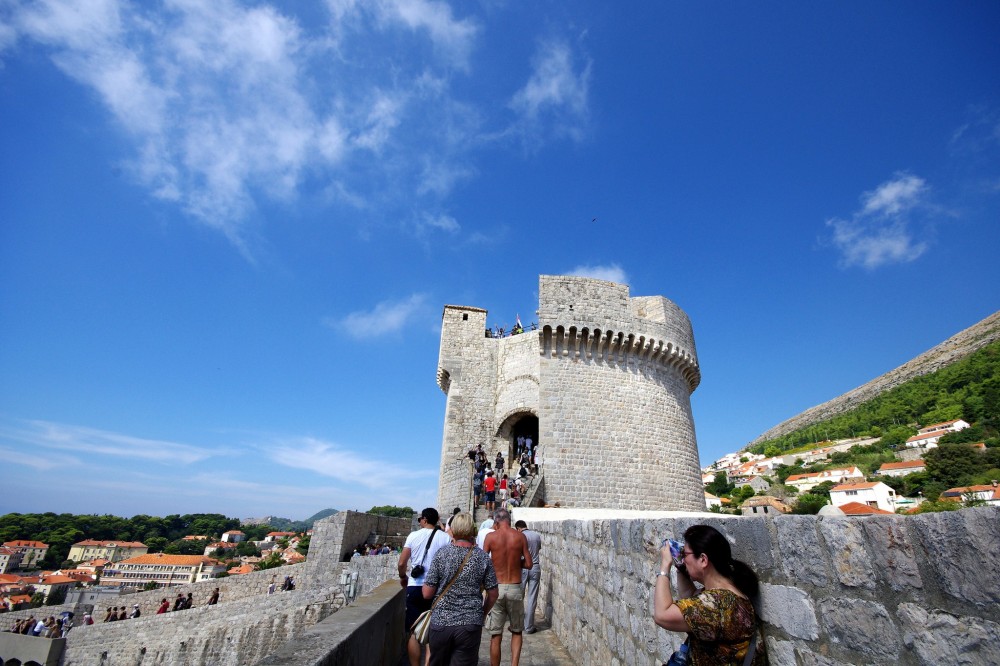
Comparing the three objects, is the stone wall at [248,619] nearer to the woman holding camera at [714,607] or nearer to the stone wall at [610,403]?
the stone wall at [610,403]

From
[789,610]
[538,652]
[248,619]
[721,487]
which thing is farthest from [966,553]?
[721,487]

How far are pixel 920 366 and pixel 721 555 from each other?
398 feet

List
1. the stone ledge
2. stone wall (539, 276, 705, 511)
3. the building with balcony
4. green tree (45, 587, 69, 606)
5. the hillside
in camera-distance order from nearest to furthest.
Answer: the stone ledge < stone wall (539, 276, 705, 511) < green tree (45, 587, 69, 606) < the building with balcony < the hillside

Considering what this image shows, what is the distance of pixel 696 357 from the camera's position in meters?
18.7

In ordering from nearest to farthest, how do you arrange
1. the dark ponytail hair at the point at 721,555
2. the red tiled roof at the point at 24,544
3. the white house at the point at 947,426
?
the dark ponytail hair at the point at 721,555
the white house at the point at 947,426
the red tiled roof at the point at 24,544

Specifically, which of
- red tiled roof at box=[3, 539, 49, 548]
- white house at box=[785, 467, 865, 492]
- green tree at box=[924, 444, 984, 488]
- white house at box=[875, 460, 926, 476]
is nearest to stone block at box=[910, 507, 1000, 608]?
A: green tree at box=[924, 444, 984, 488]

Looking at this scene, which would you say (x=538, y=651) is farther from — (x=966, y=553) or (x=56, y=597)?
(x=56, y=597)

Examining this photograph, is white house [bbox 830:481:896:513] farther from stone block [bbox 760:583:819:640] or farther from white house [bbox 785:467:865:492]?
stone block [bbox 760:583:819:640]

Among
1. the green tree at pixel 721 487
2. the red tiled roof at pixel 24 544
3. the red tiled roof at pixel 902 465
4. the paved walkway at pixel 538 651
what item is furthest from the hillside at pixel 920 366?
the red tiled roof at pixel 24 544

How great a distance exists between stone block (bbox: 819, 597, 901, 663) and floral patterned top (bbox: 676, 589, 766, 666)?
24cm

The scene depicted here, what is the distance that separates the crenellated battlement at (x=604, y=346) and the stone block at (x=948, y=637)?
14.5 metres

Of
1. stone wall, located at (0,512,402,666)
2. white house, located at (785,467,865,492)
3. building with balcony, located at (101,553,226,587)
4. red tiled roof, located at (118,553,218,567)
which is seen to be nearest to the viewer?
stone wall, located at (0,512,402,666)

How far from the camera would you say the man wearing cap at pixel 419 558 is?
377 cm

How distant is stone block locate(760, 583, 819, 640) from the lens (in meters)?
1.62
